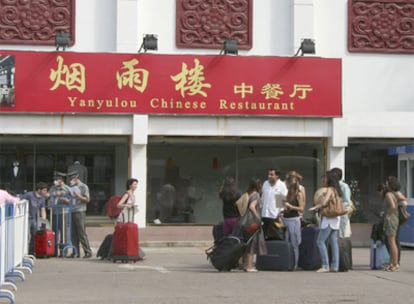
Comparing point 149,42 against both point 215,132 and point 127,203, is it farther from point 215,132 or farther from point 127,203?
point 127,203

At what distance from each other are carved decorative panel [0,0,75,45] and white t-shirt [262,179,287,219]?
28.8 ft

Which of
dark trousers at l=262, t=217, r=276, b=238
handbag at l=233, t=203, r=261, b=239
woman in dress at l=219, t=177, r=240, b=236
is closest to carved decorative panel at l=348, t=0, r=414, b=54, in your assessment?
woman in dress at l=219, t=177, r=240, b=236

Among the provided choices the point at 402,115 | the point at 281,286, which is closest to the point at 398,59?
the point at 402,115

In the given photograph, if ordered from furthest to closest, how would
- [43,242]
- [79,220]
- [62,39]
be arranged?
[62,39]
[79,220]
[43,242]

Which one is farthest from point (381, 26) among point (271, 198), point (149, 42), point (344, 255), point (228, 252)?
point (228, 252)

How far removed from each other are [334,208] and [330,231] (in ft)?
1.39

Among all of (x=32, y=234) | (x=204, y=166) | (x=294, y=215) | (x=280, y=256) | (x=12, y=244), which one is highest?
(x=204, y=166)

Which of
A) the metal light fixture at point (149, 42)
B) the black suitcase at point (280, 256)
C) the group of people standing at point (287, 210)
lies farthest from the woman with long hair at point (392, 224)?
the metal light fixture at point (149, 42)

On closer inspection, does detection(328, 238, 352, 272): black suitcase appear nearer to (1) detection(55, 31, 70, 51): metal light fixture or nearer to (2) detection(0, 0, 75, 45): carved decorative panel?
(1) detection(55, 31, 70, 51): metal light fixture

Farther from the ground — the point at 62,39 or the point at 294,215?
the point at 62,39

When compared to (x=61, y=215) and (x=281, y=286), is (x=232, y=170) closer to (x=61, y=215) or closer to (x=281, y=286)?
(x=61, y=215)

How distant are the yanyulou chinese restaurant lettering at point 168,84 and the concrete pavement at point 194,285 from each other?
18.7 ft

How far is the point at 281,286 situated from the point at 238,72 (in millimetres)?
10272

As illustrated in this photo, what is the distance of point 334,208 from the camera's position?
16.2 m
